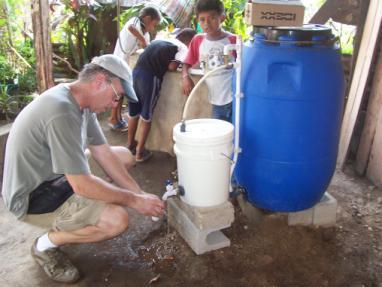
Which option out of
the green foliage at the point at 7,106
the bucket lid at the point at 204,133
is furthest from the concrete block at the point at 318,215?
the green foliage at the point at 7,106

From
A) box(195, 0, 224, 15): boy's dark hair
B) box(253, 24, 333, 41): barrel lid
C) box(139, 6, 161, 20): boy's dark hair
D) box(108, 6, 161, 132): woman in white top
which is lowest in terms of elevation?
box(108, 6, 161, 132): woman in white top

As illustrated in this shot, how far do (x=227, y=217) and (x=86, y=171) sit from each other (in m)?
0.86

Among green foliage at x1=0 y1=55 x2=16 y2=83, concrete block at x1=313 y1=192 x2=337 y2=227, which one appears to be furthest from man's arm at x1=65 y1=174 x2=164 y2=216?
green foliage at x1=0 y1=55 x2=16 y2=83

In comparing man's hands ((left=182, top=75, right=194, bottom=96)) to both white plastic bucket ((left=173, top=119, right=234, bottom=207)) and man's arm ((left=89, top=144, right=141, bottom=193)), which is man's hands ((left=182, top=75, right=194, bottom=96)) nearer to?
white plastic bucket ((left=173, top=119, right=234, bottom=207))

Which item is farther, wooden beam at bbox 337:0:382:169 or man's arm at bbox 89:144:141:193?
wooden beam at bbox 337:0:382:169

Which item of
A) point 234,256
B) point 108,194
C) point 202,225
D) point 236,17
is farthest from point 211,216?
point 236,17

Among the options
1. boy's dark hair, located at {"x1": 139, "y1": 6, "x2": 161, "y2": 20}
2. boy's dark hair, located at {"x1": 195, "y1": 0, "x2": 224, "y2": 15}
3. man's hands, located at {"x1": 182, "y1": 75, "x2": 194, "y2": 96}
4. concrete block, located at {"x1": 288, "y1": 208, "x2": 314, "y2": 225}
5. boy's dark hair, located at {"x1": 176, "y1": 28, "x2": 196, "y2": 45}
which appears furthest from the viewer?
boy's dark hair, located at {"x1": 139, "y1": 6, "x2": 161, "y2": 20}

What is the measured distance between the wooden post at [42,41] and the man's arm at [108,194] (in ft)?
6.91

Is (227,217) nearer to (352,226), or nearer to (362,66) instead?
(352,226)

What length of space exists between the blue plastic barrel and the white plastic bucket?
195 millimetres

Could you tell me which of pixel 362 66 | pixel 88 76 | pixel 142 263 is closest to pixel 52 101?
pixel 88 76

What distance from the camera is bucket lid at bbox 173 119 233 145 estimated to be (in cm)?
206

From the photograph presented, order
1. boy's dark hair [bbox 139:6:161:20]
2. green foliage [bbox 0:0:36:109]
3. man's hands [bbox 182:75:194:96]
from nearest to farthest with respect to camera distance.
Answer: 1. man's hands [bbox 182:75:194:96]
2. green foliage [bbox 0:0:36:109]
3. boy's dark hair [bbox 139:6:161:20]

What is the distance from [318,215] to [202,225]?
0.81 m
